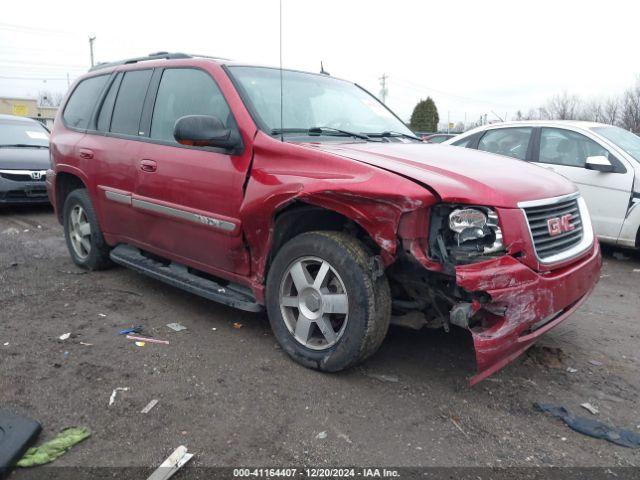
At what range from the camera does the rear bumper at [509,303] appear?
2570 mm

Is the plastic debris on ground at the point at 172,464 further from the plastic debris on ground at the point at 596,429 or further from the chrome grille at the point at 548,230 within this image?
the chrome grille at the point at 548,230

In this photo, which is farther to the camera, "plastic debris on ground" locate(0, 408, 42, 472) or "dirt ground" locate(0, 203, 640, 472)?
"dirt ground" locate(0, 203, 640, 472)

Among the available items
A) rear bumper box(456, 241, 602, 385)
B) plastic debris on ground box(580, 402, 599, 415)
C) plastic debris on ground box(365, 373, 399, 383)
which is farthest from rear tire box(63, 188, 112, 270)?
plastic debris on ground box(580, 402, 599, 415)

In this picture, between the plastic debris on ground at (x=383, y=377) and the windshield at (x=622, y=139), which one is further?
the windshield at (x=622, y=139)

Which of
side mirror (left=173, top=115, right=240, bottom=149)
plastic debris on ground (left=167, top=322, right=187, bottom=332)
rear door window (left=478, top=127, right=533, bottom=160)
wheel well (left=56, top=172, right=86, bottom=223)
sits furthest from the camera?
rear door window (left=478, top=127, right=533, bottom=160)

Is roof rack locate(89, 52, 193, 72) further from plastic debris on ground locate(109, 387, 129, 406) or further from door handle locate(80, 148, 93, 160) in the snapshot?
plastic debris on ground locate(109, 387, 129, 406)

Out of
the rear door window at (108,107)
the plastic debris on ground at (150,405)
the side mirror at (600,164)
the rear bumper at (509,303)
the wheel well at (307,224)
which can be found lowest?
the plastic debris on ground at (150,405)

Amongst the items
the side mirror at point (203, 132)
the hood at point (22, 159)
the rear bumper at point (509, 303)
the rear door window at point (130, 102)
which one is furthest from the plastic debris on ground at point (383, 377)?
the hood at point (22, 159)

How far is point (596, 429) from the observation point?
2.70m

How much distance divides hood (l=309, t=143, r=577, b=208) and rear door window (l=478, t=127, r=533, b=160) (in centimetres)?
338

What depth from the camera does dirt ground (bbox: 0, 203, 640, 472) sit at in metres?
2.49

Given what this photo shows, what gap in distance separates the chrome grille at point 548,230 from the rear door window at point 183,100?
6.46 feet

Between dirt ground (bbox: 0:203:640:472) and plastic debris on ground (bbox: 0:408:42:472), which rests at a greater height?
plastic debris on ground (bbox: 0:408:42:472)

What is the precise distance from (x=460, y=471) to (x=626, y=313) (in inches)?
112
